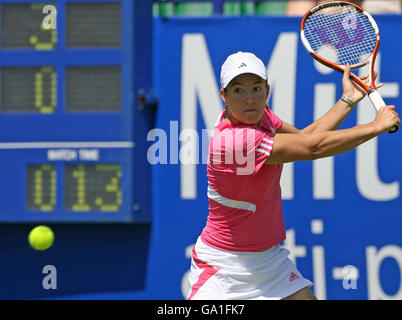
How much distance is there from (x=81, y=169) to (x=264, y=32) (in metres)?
1.36

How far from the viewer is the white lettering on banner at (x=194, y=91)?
4824 millimetres

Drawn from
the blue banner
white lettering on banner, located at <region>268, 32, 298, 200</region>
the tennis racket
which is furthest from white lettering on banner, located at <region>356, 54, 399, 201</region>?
the tennis racket

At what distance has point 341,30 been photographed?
3701mm

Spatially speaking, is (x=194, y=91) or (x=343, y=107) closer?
(x=343, y=107)

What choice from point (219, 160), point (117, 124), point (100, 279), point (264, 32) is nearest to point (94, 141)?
point (117, 124)

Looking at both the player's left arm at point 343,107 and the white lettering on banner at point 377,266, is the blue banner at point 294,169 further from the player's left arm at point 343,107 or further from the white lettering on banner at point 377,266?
the player's left arm at point 343,107

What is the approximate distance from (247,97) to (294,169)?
71.0 inches

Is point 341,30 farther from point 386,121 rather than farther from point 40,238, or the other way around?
point 40,238

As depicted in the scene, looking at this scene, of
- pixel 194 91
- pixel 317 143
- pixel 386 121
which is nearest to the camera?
pixel 386 121

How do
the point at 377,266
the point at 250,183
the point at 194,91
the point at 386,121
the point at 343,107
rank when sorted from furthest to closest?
the point at 194,91 < the point at 377,266 < the point at 343,107 < the point at 250,183 < the point at 386,121

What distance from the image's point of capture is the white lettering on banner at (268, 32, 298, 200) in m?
4.79

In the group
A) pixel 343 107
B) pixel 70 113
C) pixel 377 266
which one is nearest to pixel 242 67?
pixel 343 107

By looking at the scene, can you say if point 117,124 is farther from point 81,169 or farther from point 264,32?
point 264,32

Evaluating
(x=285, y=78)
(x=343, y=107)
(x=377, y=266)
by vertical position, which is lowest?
(x=377, y=266)
